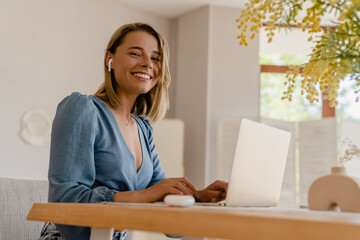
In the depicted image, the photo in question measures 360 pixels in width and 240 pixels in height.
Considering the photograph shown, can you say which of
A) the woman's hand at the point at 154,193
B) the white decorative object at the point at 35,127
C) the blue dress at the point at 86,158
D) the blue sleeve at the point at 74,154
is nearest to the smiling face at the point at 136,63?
the blue dress at the point at 86,158

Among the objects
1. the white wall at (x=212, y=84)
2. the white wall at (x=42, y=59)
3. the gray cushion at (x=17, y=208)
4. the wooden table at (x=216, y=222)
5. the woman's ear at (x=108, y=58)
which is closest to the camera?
the wooden table at (x=216, y=222)

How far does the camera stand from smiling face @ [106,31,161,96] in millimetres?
1769

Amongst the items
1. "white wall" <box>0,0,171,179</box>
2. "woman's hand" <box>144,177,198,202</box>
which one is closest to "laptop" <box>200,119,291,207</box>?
"woman's hand" <box>144,177,198,202</box>

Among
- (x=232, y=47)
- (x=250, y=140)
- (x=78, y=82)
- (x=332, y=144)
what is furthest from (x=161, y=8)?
(x=250, y=140)

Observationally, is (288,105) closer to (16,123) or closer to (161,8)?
(161,8)

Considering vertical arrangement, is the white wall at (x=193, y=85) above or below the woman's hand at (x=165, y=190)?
above

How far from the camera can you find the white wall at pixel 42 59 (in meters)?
4.60

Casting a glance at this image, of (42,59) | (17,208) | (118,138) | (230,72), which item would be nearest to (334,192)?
(118,138)

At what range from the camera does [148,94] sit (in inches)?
82.7

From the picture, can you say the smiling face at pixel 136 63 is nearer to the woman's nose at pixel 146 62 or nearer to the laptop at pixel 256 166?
the woman's nose at pixel 146 62

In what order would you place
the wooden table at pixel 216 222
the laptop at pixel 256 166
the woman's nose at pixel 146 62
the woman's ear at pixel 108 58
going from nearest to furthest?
the wooden table at pixel 216 222 → the laptop at pixel 256 166 → the woman's nose at pixel 146 62 → the woman's ear at pixel 108 58

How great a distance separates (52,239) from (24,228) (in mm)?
284

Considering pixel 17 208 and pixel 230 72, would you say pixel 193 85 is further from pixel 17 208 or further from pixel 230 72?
pixel 17 208

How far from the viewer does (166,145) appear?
5.14 metres
